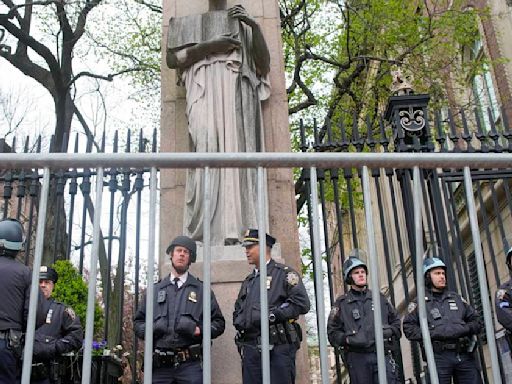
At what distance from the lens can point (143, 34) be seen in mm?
16984

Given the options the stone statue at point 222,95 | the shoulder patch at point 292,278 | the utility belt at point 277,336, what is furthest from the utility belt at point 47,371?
the shoulder patch at point 292,278

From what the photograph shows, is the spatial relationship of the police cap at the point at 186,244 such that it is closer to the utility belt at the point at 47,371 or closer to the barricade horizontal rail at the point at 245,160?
the utility belt at the point at 47,371

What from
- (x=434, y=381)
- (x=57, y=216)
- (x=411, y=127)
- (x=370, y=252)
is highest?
(x=411, y=127)

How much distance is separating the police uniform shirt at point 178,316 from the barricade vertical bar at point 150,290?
1498 mm

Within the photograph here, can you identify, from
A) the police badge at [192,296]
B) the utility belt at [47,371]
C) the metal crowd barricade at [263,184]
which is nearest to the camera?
the metal crowd barricade at [263,184]

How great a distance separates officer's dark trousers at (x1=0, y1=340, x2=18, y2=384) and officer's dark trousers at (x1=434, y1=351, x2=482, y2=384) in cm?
351

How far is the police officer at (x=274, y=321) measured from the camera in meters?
4.70

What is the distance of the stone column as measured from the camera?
5.68 meters

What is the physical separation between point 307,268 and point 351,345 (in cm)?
980

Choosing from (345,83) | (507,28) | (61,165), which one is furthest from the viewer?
(507,28)

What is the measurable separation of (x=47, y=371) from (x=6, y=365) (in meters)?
1.04

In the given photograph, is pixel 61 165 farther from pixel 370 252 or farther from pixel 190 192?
pixel 190 192

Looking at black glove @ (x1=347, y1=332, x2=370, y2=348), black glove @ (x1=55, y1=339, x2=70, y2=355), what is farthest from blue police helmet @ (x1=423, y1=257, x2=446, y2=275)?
black glove @ (x1=55, y1=339, x2=70, y2=355)

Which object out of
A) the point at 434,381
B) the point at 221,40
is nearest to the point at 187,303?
the point at 434,381
